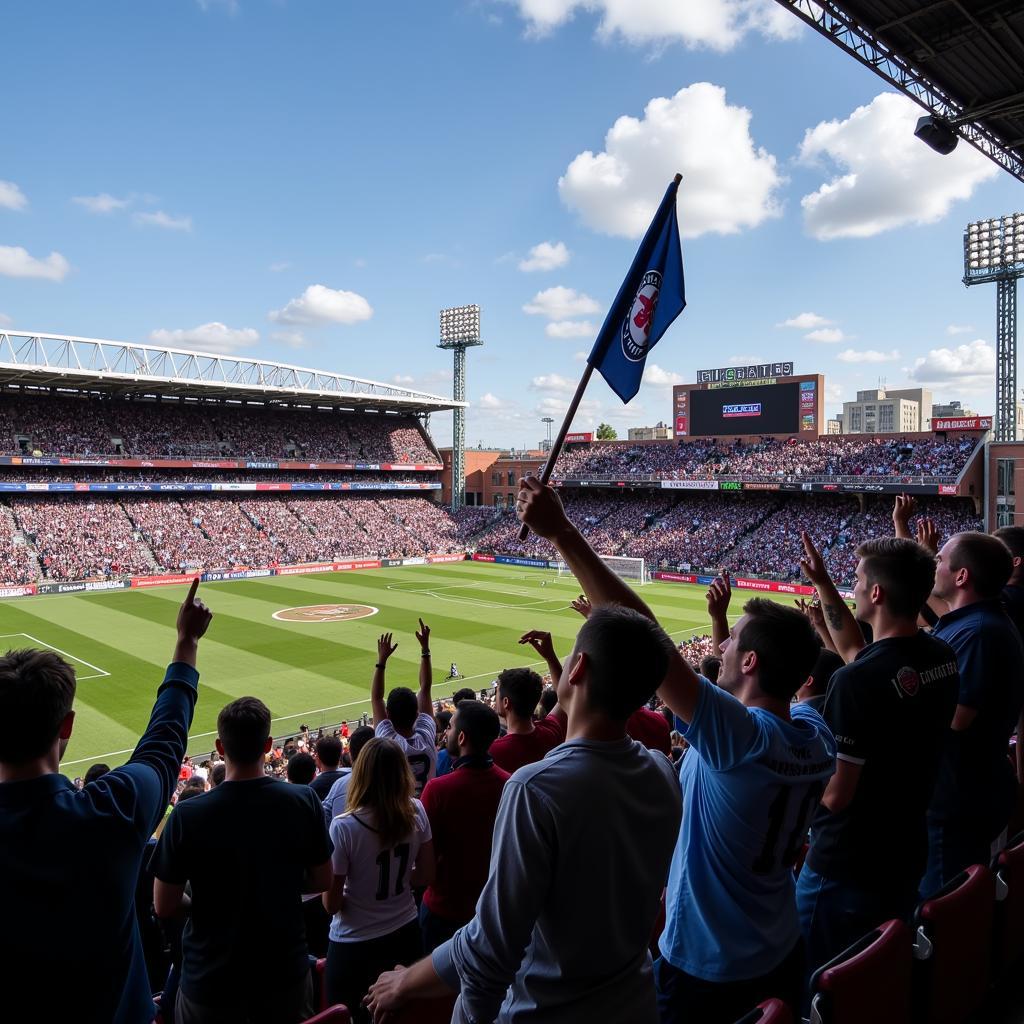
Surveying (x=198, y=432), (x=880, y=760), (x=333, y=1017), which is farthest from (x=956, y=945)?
(x=198, y=432)

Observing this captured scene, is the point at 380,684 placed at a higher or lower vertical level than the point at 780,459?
lower

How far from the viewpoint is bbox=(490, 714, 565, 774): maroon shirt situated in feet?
15.7

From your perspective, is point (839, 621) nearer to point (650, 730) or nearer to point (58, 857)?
point (650, 730)

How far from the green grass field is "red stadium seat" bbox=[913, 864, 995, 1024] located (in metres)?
17.2

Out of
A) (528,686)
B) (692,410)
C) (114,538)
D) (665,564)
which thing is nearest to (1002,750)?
(528,686)

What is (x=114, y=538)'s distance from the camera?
4634 cm

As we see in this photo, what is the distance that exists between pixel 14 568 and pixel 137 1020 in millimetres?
45449

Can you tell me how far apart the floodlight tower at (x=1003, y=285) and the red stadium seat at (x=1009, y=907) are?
157 feet

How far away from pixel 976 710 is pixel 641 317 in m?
3.33

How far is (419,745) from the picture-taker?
603 cm

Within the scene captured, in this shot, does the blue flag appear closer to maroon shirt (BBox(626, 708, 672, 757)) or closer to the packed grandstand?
maroon shirt (BBox(626, 708, 672, 757))

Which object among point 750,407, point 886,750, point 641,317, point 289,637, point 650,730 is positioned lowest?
point 289,637

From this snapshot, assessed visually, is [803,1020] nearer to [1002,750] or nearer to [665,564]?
[1002,750]

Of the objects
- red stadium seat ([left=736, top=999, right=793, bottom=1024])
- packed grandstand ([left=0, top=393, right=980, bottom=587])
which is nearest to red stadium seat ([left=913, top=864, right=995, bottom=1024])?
red stadium seat ([left=736, top=999, right=793, bottom=1024])
